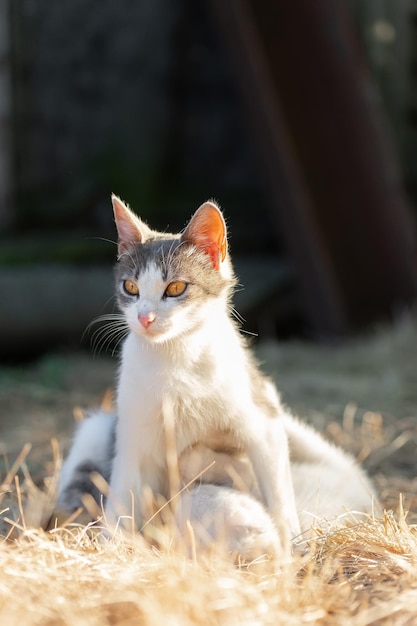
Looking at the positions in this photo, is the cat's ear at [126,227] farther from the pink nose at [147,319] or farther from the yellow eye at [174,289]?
the pink nose at [147,319]


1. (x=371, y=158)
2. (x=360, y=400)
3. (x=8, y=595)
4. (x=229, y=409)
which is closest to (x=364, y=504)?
(x=229, y=409)

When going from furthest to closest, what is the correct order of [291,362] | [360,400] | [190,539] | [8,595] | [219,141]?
[219,141] < [291,362] < [360,400] < [190,539] < [8,595]

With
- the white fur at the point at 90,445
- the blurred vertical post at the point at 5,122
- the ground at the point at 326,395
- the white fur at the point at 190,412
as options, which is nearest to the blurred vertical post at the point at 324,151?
the ground at the point at 326,395

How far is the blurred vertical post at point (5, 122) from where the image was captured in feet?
20.8

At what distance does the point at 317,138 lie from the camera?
5.86 metres

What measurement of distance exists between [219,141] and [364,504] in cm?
493

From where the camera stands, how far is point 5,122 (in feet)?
21.2

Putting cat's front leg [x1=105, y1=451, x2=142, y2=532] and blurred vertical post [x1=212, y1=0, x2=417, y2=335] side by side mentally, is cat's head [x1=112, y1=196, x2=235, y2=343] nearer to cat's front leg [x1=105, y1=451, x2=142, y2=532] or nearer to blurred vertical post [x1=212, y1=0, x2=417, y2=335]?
cat's front leg [x1=105, y1=451, x2=142, y2=532]

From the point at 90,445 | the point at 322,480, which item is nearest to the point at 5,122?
the point at 90,445

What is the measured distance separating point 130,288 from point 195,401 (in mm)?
369

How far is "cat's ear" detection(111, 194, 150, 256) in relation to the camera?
2.69 meters

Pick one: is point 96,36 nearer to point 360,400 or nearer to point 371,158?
point 371,158

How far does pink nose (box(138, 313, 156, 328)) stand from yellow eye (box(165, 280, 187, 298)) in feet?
0.39

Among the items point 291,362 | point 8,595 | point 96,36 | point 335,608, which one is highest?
point 96,36
